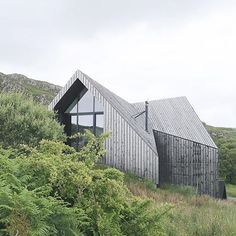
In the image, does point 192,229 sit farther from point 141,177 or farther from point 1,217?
point 141,177

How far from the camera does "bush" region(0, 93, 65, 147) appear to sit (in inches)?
650

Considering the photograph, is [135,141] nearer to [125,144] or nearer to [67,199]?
[125,144]

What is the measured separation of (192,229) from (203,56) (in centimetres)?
2543

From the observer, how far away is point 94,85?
74.9 feet

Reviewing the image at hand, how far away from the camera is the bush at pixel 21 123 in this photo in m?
16.5

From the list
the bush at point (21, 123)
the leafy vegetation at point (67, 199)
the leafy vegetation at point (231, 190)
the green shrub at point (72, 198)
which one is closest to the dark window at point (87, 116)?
the bush at point (21, 123)

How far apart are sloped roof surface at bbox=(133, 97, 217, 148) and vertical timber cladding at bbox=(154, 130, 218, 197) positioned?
2.60 metres

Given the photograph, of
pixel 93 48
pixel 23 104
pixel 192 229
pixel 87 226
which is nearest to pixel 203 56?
pixel 93 48

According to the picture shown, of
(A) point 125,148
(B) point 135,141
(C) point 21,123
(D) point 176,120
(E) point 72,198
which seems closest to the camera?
(E) point 72,198

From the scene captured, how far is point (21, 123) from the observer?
16.5m

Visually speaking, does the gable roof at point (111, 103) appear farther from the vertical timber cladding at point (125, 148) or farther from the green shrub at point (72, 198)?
the green shrub at point (72, 198)

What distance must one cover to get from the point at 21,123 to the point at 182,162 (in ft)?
33.1

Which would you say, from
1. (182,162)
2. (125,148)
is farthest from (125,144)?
(182,162)

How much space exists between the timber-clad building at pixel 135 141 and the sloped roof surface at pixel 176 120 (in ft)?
1.43
